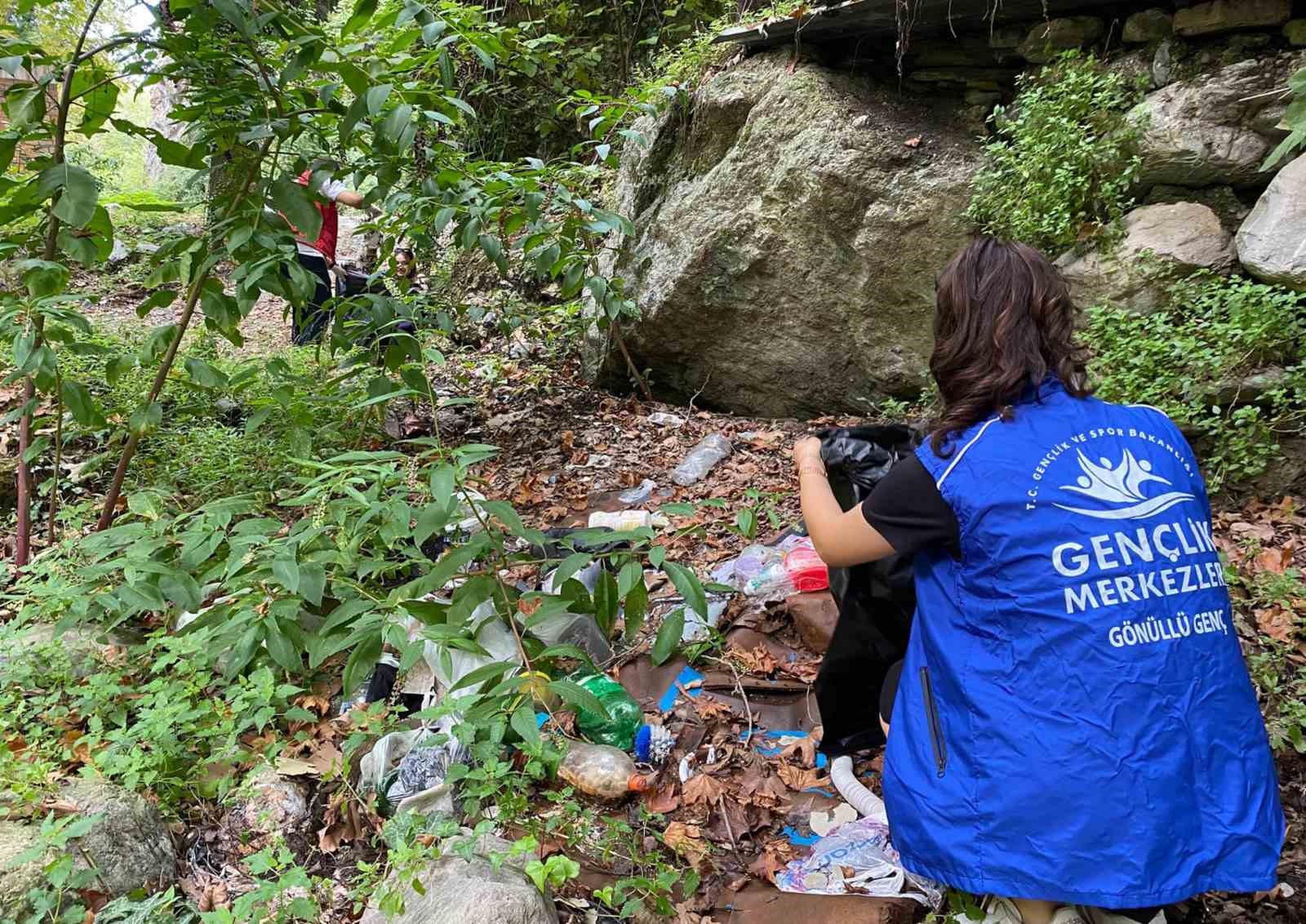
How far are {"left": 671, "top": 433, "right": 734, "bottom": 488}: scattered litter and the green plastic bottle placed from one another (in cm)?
192

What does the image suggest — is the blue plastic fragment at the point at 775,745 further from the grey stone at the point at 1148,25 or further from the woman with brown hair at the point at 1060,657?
the grey stone at the point at 1148,25

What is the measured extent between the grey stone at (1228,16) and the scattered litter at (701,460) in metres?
3.18

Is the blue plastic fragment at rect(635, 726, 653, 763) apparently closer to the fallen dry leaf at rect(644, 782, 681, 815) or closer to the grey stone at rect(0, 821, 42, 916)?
the fallen dry leaf at rect(644, 782, 681, 815)

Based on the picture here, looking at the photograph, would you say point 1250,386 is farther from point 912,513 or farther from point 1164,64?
point 912,513

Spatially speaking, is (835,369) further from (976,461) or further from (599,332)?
(976,461)

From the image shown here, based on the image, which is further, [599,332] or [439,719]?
[599,332]

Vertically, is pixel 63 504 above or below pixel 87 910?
above

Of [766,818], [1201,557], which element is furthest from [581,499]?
[1201,557]

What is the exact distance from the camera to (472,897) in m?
1.81

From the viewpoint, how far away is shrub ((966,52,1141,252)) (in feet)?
13.0

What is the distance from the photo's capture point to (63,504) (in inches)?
141

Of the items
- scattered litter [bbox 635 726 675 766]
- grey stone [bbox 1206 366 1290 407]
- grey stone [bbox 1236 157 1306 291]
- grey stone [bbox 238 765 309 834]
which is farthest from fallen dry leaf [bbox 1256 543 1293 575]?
grey stone [bbox 238 765 309 834]

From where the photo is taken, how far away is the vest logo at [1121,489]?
1.59m

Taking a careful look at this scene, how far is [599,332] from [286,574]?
4106 mm
